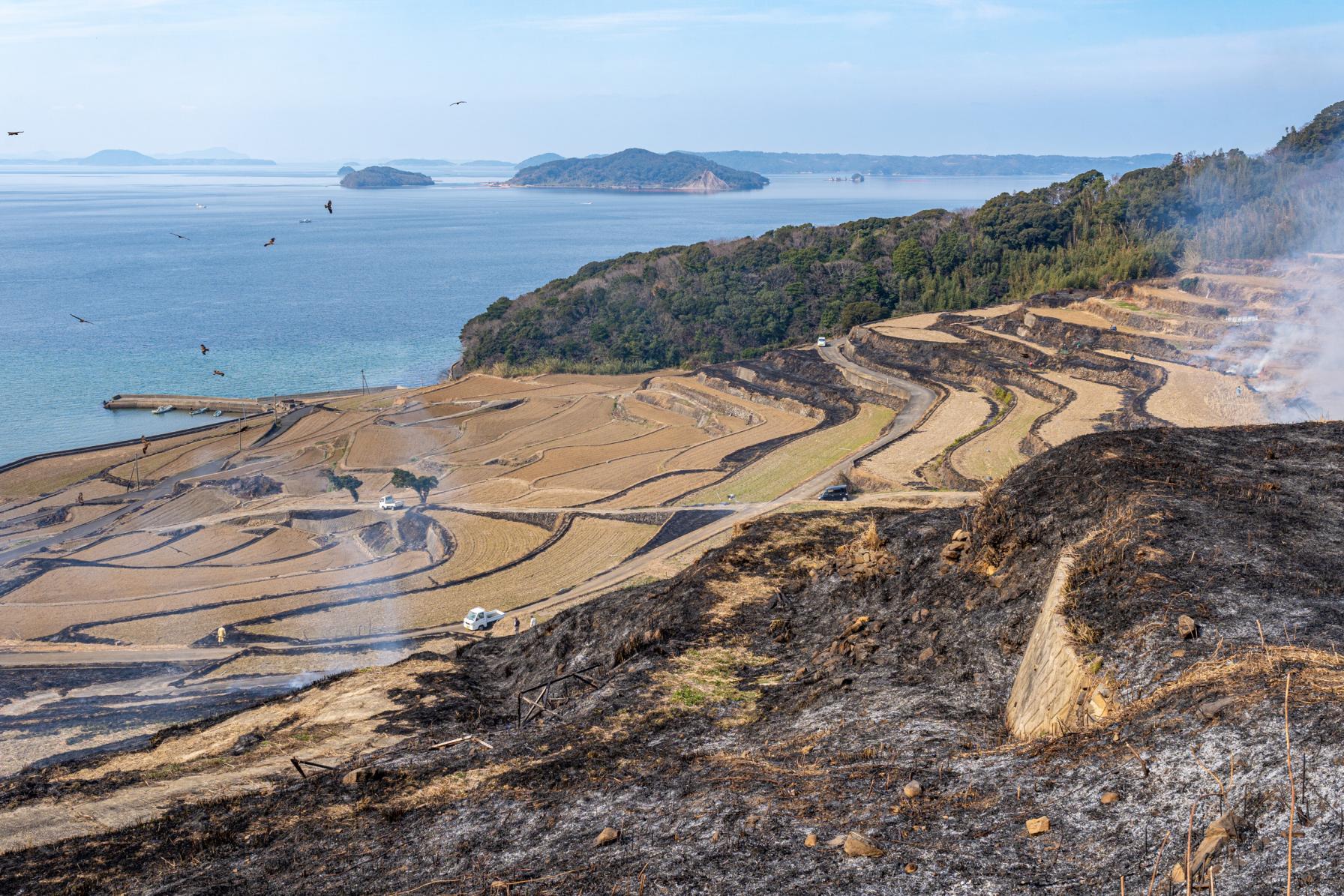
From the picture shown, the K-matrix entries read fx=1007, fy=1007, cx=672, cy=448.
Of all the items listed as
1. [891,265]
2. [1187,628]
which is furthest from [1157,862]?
[891,265]

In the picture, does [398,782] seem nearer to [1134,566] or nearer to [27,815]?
[27,815]

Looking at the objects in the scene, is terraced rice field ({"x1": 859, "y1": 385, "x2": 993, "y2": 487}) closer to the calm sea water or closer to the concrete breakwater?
the concrete breakwater

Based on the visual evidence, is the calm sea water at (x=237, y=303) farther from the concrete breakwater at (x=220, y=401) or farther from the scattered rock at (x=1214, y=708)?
the scattered rock at (x=1214, y=708)

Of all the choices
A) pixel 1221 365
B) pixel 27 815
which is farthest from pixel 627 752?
pixel 1221 365

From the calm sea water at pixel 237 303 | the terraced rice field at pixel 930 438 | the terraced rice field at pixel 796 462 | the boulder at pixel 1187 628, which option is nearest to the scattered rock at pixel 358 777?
the boulder at pixel 1187 628

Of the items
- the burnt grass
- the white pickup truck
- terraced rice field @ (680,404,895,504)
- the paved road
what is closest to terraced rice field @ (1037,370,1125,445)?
the paved road

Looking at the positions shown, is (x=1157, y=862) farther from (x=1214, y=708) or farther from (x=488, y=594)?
(x=488, y=594)
